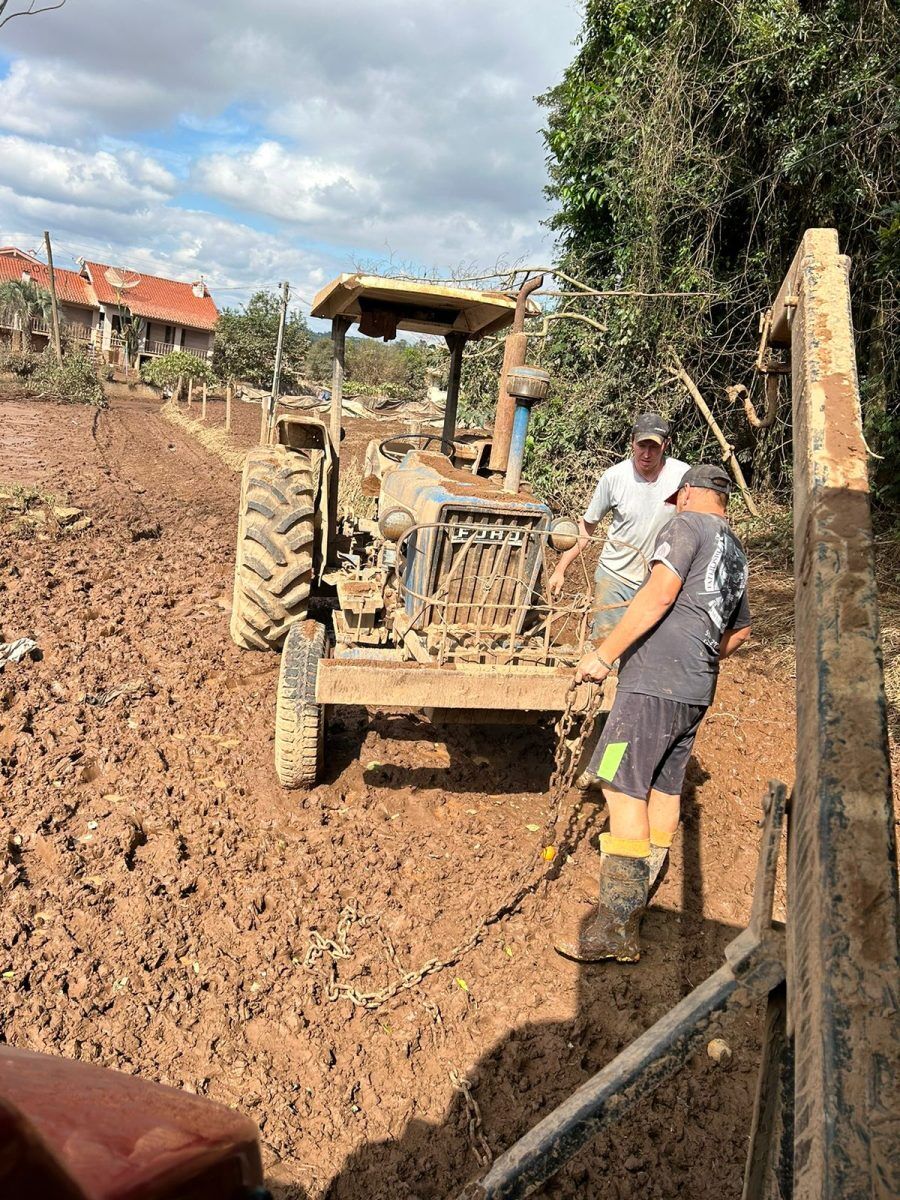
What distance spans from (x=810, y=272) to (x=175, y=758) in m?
3.55

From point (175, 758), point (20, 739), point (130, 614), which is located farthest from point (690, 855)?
point (130, 614)

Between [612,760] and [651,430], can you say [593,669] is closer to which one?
[612,760]

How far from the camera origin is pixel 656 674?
3.06m

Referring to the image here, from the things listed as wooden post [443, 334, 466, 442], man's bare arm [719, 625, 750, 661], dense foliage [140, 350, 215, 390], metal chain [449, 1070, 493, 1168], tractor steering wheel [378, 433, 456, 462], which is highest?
dense foliage [140, 350, 215, 390]

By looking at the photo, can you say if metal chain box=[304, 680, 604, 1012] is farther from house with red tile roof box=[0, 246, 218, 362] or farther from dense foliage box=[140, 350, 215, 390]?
house with red tile roof box=[0, 246, 218, 362]

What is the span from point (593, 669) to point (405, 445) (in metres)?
3.18

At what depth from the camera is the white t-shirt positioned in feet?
14.4

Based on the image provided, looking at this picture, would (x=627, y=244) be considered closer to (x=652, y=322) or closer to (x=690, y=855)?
(x=652, y=322)

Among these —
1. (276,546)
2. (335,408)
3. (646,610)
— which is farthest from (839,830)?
(335,408)

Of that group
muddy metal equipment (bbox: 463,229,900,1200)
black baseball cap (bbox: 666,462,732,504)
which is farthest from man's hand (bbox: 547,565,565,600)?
muddy metal equipment (bbox: 463,229,900,1200)

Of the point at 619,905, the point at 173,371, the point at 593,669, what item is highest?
the point at 173,371

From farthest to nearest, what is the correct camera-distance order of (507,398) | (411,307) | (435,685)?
1. (411,307)
2. (507,398)
3. (435,685)

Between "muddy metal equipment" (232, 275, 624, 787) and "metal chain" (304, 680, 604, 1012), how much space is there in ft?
0.59

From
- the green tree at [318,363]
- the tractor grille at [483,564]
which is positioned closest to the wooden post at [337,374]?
the tractor grille at [483,564]
